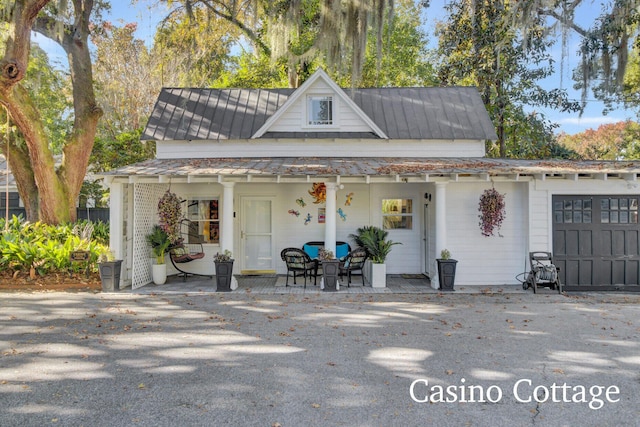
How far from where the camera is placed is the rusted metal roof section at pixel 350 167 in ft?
27.8

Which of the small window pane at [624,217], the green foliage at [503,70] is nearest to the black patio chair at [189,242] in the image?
the small window pane at [624,217]

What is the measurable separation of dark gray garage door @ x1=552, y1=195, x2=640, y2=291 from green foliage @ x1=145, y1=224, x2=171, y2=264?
27.4 ft

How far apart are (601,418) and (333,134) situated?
8850mm

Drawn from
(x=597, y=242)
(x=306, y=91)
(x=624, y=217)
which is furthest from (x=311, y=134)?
(x=624, y=217)

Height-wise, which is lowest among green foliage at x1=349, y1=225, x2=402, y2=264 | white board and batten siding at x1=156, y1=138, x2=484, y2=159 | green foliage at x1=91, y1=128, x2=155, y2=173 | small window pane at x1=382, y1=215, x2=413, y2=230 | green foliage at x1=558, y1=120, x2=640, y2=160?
green foliage at x1=349, y1=225, x2=402, y2=264

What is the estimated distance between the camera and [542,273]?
8.58 meters

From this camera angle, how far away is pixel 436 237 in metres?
9.23

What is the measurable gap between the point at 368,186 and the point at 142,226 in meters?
5.37

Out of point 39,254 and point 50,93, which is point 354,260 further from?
point 50,93

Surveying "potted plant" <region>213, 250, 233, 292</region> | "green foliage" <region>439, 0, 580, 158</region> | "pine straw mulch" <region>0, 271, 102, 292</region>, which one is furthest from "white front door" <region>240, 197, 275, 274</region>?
"green foliage" <region>439, 0, 580, 158</region>

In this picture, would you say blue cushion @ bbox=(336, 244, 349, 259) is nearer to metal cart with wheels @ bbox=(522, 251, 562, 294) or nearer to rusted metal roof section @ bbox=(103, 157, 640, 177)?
rusted metal roof section @ bbox=(103, 157, 640, 177)

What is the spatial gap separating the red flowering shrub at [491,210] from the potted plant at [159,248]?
6.75 metres

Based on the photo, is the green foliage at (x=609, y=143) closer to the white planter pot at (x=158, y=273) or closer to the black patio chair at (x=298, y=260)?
the black patio chair at (x=298, y=260)

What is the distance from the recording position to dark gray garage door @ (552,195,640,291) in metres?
8.96
